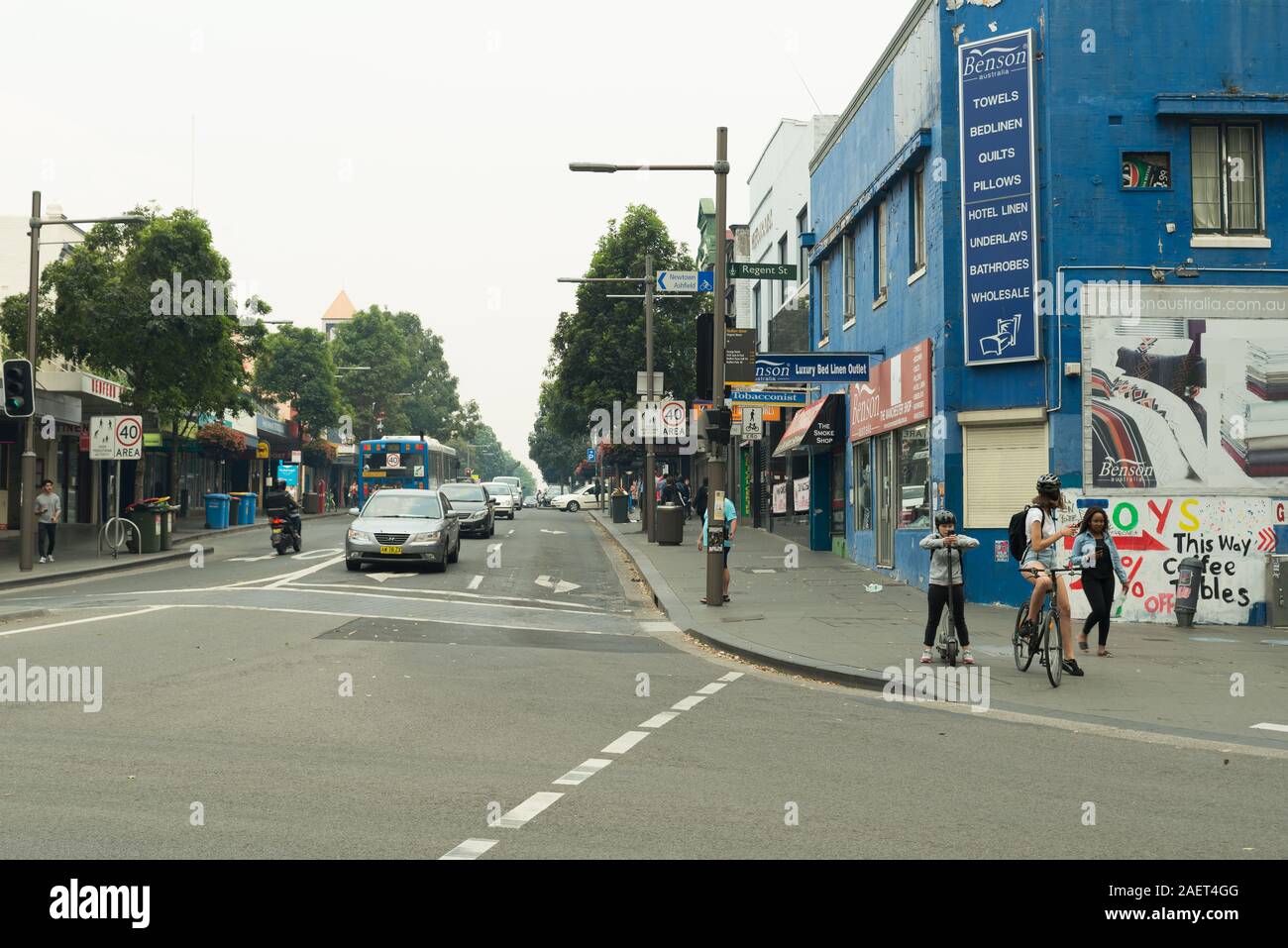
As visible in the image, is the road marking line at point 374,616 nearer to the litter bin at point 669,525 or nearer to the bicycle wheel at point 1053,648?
the bicycle wheel at point 1053,648

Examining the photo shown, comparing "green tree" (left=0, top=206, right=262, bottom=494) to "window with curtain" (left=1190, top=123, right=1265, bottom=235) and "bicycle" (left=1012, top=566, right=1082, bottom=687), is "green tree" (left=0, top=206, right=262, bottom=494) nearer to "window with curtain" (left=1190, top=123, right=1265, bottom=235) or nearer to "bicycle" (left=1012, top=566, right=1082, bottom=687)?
"window with curtain" (left=1190, top=123, right=1265, bottom=235)

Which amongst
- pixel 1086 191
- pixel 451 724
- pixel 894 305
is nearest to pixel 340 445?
pixel 894 305

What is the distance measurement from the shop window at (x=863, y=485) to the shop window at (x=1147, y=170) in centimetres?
825

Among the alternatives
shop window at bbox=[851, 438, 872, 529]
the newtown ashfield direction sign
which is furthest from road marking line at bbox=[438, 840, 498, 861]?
shop window at bbox=[851, 438, 872, 529]

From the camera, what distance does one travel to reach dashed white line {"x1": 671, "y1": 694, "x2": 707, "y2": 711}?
1022 centimetres

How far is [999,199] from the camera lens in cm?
1820

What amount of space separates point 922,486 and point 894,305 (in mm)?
3664

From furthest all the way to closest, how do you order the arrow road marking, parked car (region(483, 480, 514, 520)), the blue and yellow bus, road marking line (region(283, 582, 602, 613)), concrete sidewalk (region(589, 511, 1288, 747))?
parked car (region(483, 480, 514, 520)) < the blue and yellow bus < the arrow road marking < road marking line (region(283, 582, 602, 613)) < concrete sidewalk (region(589, 511, 1288, 747))

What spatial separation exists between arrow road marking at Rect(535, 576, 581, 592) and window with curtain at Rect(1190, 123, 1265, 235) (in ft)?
A: 38.2

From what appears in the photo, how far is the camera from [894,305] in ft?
73.2

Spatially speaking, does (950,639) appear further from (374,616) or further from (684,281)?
(684,281)

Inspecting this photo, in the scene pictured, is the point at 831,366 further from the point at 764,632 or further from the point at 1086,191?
the point at 764,632

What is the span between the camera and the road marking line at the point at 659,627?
55.4 ft

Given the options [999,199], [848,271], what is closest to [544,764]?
[999,199]
